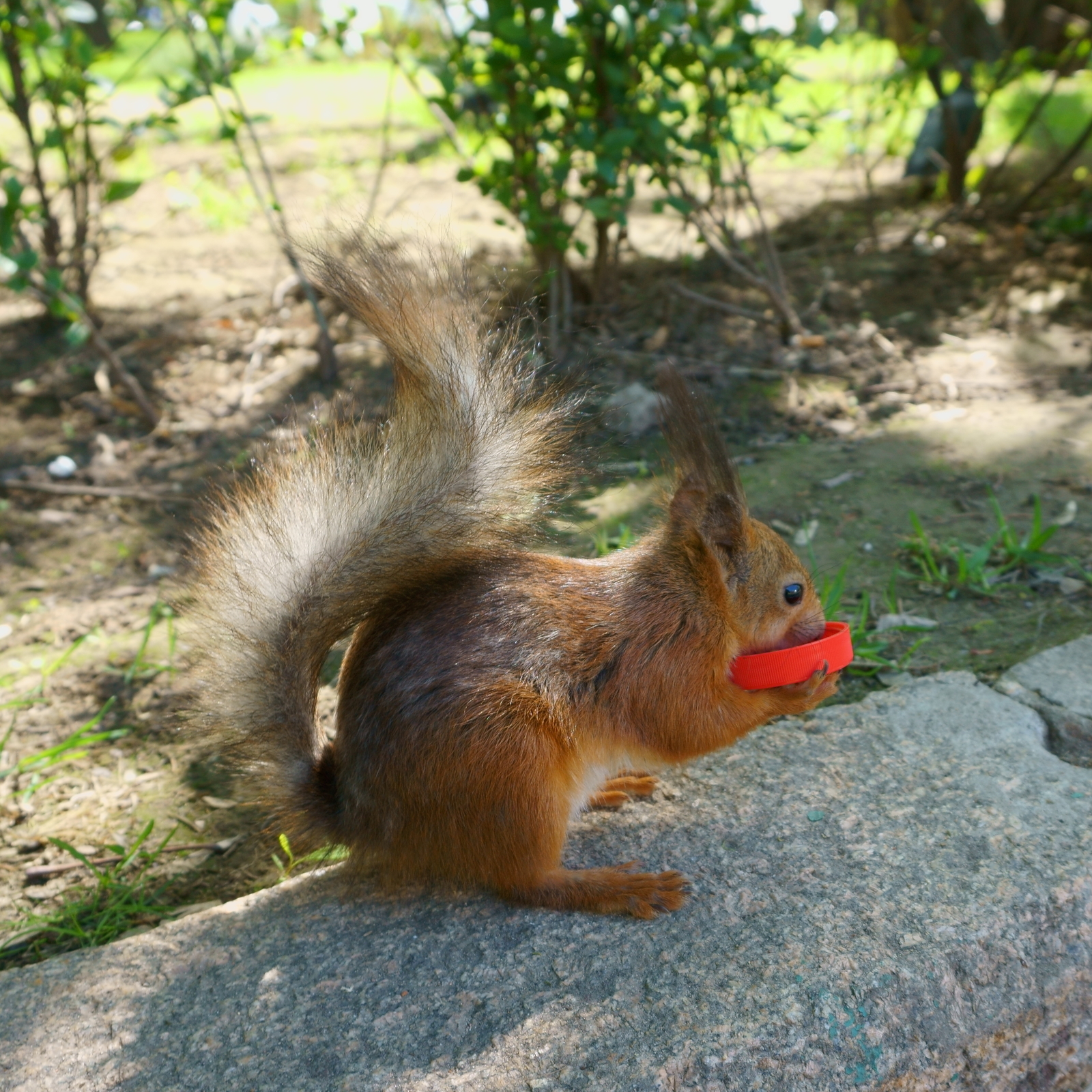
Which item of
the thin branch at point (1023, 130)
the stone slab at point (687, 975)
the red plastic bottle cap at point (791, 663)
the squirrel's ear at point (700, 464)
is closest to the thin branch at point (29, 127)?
the squirrel's ear at point (700, 464)

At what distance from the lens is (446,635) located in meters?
1.79

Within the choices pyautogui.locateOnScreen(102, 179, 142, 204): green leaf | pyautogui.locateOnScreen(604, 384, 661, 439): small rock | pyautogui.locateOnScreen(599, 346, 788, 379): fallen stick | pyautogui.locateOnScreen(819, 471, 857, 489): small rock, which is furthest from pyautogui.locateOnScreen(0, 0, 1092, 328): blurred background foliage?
pyautogui.locateOnScreen(819, 471, 857, 489): small rock

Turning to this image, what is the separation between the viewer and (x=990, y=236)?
16.4ft

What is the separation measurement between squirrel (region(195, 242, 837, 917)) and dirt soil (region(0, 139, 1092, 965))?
0.16 metres

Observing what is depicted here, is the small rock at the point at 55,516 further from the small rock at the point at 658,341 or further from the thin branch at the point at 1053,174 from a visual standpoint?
the thin branch at the point at 1053,174

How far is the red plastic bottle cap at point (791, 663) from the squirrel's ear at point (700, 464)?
9.5 inches

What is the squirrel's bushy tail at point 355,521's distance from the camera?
1.76 meters

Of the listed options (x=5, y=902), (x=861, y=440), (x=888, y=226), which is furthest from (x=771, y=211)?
(x=5, y=902)

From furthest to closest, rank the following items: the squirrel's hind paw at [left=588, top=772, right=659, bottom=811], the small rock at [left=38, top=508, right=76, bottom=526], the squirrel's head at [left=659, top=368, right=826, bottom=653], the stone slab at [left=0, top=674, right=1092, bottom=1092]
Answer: the small rock at [left=38, top=508, right=76, bottom=526] < the squirrel's hind paw at [left=588, top=772, right=659, bottom=811] < the squirrel's head at [left=659, top=368, right=826, bottom=653] < the stone slab at [left=0, top=674, right=1092, bottom=1092]

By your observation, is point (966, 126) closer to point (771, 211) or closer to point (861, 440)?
point (771, 211)

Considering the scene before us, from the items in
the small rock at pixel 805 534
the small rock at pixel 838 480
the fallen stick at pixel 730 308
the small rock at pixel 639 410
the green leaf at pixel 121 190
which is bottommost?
the small rock at pixel 805 534

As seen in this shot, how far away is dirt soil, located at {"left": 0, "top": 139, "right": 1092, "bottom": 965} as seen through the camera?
2.38 metres

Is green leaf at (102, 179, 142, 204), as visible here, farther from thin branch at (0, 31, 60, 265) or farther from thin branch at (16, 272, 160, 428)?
thin branch at (0, 31, 60, 265)

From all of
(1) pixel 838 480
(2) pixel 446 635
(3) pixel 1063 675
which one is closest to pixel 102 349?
(2) pixel 446 635
